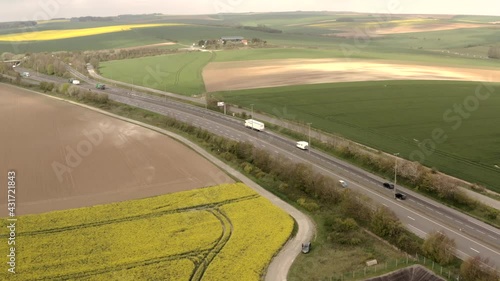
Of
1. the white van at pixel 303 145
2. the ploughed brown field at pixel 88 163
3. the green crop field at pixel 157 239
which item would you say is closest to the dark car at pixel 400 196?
the green crop field at pixel 157 239

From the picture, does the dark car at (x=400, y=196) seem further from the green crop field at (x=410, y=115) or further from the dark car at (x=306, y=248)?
the dark car at (x=306, y=248)

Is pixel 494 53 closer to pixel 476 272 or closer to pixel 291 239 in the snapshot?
pixel 476 272

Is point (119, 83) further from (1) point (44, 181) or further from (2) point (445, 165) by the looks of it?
(2) point (445, 165)

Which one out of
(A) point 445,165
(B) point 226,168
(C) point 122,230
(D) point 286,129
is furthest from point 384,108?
(C) point 122,230

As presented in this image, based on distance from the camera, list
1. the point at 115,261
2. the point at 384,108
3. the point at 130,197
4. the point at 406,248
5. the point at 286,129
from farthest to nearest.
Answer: the point at 384,108
the point at 286,129
the point at 130,197
the point at 406,248
the point at 115,261

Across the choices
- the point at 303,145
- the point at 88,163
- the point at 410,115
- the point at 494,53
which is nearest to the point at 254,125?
the point at 303,145
